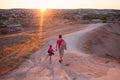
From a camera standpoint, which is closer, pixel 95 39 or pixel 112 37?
pixel 95 39

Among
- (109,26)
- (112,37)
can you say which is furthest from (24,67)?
(109,26)

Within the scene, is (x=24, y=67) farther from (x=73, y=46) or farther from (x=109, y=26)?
(x=109, y=26)

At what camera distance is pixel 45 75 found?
46.2ft

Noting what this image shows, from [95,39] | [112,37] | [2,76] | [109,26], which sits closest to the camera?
[2,76]

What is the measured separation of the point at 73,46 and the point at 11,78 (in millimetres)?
7722

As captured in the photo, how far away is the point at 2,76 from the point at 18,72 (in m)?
0.90

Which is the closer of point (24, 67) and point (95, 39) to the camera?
point (24, 67)

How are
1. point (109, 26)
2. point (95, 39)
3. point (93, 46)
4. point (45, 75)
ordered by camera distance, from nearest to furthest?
1. point (45, 75)
2. point (93, 46)
3. point (95, 39)
4. point (109, 26)

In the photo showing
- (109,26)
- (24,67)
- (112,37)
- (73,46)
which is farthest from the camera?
(109,26)

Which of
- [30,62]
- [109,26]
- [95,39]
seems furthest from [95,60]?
[109,26]

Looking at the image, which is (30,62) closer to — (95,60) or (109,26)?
(95,60)

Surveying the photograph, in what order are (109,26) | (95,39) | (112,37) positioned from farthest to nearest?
(109,26), (112,37), (95,39)

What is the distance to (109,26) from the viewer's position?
35.3 meters

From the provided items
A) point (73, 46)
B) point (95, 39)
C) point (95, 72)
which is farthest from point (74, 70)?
point (95, 39)
